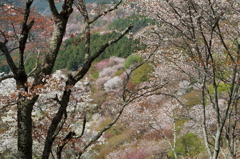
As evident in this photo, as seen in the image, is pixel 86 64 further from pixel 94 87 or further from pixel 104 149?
pixel 94 87

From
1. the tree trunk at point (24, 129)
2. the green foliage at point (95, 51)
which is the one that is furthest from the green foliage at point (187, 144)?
the green foliage at point (95, 51)

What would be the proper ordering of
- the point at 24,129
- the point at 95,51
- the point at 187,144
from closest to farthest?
the point at 24,129, the point at 187,144, the point at 95,51

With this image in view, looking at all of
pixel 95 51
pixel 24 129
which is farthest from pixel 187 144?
pixel 95 51

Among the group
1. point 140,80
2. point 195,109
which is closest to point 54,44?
point 195,109

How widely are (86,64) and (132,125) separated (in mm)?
12195

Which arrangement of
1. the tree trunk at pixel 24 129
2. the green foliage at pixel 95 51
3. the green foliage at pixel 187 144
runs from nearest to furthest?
the tree trunk at pixel 24 129, the green foliage at pixel 187 144, the green foliage at pixel 95 51

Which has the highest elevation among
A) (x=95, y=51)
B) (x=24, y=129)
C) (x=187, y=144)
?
(x=95, y=51)

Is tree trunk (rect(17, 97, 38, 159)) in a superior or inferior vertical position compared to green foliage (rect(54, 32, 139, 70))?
inferior

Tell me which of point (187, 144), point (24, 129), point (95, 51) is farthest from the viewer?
point (95, 51)

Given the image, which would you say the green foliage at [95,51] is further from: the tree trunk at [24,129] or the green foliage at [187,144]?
the tree trunk at [24,129]

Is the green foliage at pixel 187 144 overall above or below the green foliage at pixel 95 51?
below

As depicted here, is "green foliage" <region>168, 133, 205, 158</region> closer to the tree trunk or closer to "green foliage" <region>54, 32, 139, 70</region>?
the tree trunk

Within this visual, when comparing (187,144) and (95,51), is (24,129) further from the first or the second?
(95,51)

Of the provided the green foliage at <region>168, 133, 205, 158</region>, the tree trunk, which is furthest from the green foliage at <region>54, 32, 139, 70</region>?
the tree trunk
